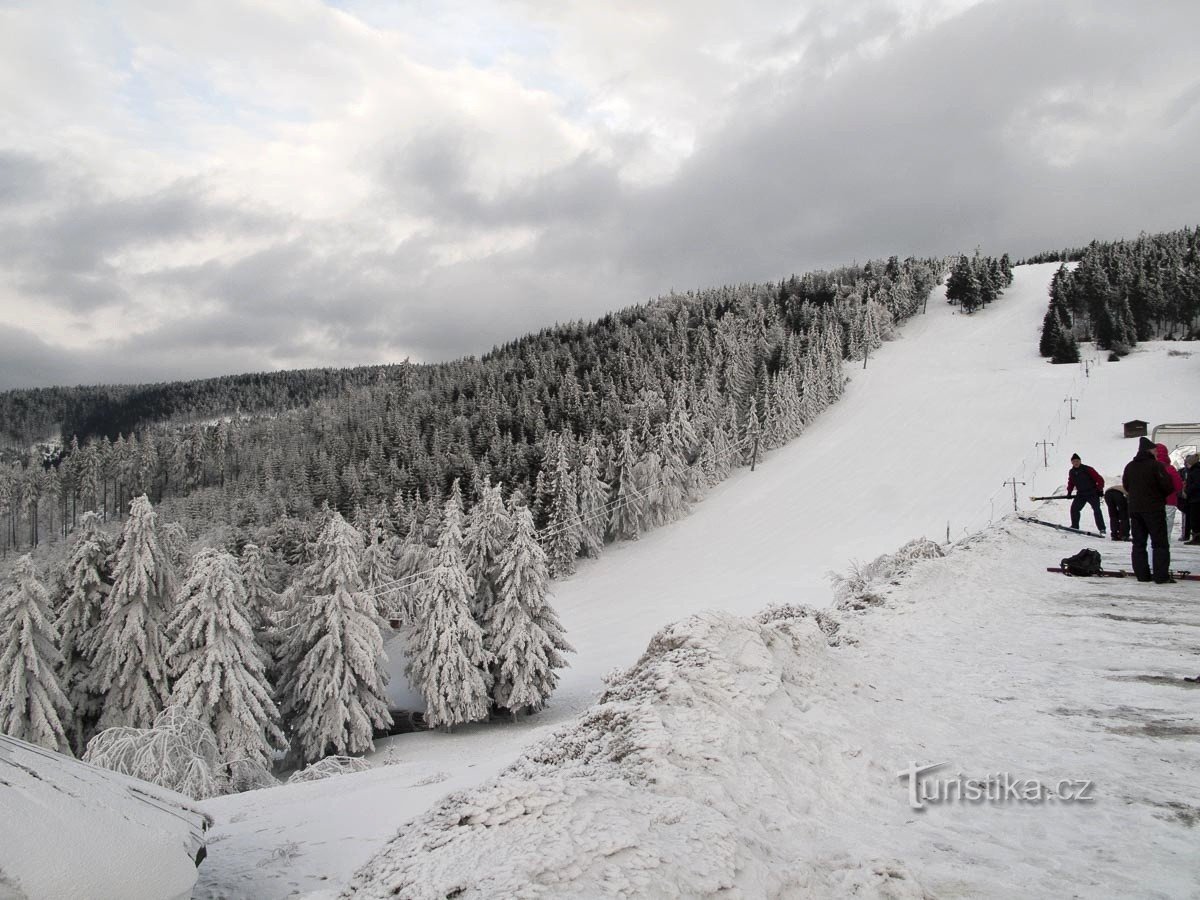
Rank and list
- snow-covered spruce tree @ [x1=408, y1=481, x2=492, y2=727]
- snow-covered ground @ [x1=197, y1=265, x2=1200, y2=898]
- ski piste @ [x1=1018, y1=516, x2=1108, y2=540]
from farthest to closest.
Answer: snow-covered spruce tree @ [x1=408, y1=481, x2=492, y2=727]
ski piste @ [x1=1018, y1=516, x2=1108, y2=540]
snow-covered ground @ [x1=197, y1=265, x2=1200, y2=898]

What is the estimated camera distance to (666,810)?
341cm

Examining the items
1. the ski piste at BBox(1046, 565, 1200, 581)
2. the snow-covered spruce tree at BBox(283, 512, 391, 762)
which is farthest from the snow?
the snow-covered spruce tree at BBox(283, 512, 391, 762)

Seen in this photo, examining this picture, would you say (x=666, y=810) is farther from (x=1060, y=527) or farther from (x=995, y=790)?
(x=1060, y=527)

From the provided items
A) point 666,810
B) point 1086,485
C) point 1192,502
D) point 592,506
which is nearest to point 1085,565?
point 1192,502

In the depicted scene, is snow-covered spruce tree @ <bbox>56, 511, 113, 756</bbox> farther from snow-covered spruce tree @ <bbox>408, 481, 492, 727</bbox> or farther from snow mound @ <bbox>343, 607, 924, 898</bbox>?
snow mound @ <bbox>343, 607, 924, 898</bbox>

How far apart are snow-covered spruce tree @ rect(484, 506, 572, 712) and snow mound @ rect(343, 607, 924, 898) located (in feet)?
80.7

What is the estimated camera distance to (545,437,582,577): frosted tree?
188 feet

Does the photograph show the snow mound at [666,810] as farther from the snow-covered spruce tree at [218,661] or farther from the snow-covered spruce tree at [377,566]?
the snow-covered spruce tree at [377,566]

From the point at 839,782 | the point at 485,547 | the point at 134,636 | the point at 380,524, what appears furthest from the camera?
the point at 380,524

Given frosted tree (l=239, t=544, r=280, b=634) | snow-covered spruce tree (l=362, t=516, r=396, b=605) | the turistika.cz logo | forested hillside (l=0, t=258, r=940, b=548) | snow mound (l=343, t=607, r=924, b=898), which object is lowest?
snow-covered spruce tree (l=362, t=516, r=396, b=605)

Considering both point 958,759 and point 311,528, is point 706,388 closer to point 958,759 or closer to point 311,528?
point 311,528

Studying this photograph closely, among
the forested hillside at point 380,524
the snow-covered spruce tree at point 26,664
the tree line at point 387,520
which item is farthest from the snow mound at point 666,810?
the snow-covered spruce tree at point 26,664

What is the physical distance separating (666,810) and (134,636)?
27.1m

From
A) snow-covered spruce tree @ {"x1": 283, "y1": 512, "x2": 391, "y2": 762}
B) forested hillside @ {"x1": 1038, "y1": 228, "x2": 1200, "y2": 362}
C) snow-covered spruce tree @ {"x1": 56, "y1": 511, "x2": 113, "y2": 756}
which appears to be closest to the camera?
snow-covered spruce tree @ {"x1": 56, "y1": 511, "x2": 113, "y2": 756}
